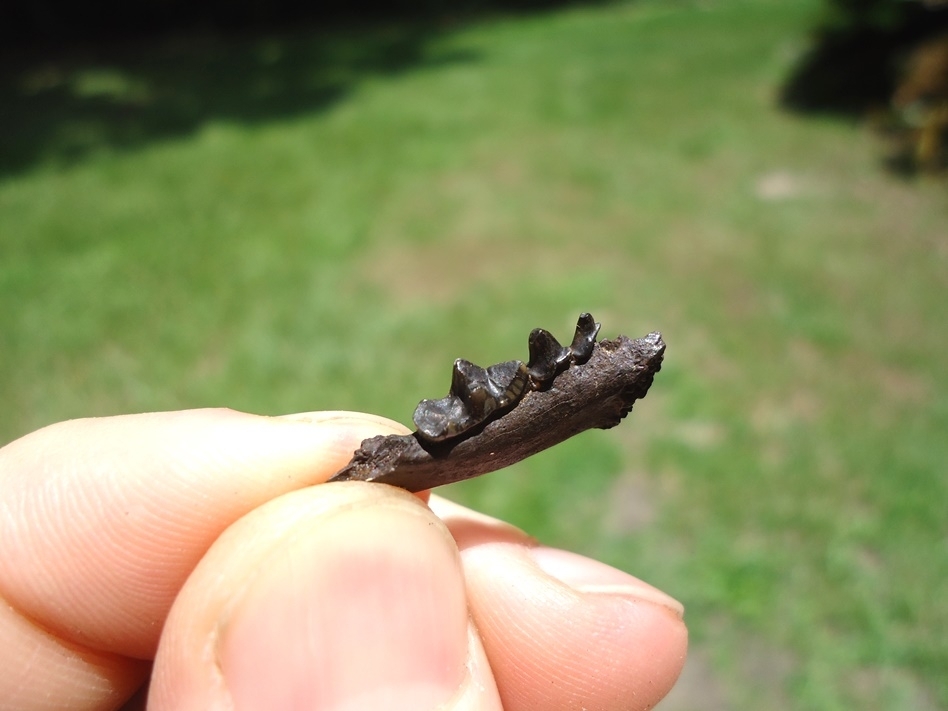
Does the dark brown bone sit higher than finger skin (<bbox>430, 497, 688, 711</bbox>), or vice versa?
the dark brown bone

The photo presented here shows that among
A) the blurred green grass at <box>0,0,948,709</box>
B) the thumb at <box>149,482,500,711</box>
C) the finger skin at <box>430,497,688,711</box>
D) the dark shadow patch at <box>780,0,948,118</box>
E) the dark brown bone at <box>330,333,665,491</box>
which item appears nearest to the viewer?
the thumb at <box>149,482,500,711</box>

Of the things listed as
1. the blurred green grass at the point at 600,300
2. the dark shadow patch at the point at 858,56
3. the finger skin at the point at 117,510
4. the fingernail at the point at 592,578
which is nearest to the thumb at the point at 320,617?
the finger skin at the point at 117,510

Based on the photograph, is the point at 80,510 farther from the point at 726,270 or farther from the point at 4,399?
the point at 726,270

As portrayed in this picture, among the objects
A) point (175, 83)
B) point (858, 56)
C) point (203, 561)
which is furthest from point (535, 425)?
point (175, 83)

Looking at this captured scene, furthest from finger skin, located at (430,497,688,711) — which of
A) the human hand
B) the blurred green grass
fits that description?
the blurred green grass

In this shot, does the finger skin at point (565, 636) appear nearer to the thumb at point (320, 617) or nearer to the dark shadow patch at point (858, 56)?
the thumb at point (320, 617)

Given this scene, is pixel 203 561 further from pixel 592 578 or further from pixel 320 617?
pixel 592 578

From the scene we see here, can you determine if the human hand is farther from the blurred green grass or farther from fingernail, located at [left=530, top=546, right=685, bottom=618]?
the blurred green grass
